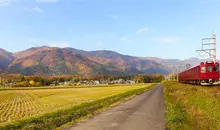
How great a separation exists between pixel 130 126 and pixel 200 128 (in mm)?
4538

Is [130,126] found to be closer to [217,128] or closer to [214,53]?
[217,128]

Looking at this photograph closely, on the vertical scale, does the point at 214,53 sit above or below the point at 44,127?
above

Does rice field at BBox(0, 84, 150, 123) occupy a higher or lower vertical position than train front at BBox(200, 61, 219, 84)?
lower

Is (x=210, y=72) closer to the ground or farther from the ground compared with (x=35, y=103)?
farther from the ground

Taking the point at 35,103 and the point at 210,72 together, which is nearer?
the point at 210,72

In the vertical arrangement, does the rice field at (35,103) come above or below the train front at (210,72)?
below

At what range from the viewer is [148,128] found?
1556cm

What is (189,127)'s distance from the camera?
51.0ft

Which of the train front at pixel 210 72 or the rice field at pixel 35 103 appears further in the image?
the train front at pixel 210 72

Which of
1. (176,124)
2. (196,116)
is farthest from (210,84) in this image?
(176,124)

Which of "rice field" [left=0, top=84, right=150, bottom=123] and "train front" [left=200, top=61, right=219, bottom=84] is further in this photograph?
"train front" [left=200, top=61, right=219, bottom=84]

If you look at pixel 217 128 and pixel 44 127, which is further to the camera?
pixel 44 127

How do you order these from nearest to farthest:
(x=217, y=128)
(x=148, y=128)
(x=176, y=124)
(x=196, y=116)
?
(x=217, y=128), (x=148, y=128), (x=176, y=124), (x=196, y=116)

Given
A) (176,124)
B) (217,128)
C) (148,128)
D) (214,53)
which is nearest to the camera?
(217,128)
